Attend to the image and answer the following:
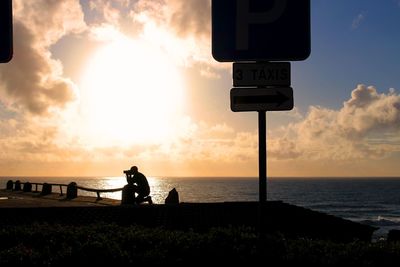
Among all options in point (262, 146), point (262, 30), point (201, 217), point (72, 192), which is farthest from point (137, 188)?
point (262, 30)

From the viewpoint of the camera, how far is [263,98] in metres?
6.93

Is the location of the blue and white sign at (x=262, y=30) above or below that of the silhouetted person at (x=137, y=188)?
above

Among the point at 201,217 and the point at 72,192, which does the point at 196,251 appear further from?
the point at 72,192

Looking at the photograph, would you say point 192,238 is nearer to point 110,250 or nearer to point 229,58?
point 110,250

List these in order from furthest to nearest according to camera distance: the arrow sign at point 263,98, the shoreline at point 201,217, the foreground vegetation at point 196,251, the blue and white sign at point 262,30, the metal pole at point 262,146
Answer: the shoreline at point 201,217 < the metal pole at point 262,146 < the arrow sign at point 263,98 < the blue and white sign at point 262,30 < the foreground vegetation at point 196,251

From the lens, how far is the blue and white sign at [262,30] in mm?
6801

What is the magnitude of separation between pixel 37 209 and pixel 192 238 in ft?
27.3

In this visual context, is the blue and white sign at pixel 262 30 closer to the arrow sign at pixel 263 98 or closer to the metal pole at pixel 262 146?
the arrow sign at pixel 263 98

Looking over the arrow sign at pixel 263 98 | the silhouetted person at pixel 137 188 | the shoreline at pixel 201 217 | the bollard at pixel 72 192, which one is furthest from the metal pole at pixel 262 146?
the bollard at pixel 72 192

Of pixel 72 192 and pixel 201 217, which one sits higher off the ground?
pixel 72 192

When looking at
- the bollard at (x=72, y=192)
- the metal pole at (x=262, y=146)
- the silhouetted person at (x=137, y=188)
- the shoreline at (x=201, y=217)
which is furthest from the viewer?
the bollard at (x=72, y=192)

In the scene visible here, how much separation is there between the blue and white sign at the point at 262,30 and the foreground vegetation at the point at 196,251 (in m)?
2.16

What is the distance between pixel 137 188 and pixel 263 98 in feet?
50.4

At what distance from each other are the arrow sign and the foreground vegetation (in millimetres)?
1570
